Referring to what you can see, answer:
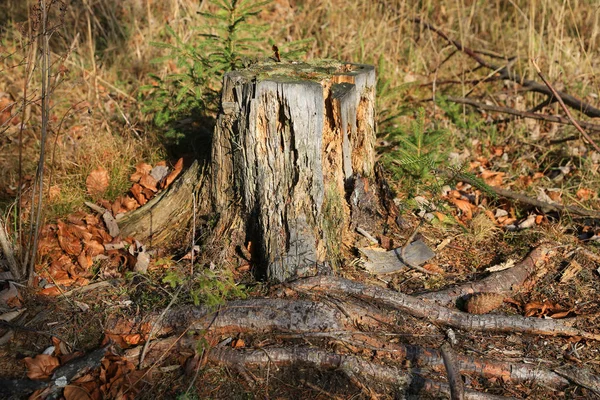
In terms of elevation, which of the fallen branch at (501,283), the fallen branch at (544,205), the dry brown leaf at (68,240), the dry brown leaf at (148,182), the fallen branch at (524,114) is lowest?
the fallen branch at (501,283)

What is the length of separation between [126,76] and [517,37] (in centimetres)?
395

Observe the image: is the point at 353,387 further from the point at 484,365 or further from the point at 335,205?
the point at 335,205

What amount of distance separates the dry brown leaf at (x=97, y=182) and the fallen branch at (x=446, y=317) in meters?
1.65

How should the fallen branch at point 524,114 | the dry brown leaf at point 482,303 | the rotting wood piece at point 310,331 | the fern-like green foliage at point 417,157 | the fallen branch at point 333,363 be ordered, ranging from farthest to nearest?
the fallen branch at point 524,114 → the fern-like green foliage at point 417,157 → the dry brown leaf at point 482,303 → the rotting wood piece at point 310,331 → the fallen branch at point 333,363

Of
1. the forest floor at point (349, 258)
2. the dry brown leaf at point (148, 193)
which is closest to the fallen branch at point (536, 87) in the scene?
the forest floor at point (349, 258)

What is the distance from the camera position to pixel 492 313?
10.9ft

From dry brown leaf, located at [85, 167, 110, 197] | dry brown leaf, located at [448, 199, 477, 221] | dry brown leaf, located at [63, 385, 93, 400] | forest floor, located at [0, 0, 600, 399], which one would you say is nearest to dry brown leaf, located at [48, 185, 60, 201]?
forest floor, located at [0, 0, 600, 399]

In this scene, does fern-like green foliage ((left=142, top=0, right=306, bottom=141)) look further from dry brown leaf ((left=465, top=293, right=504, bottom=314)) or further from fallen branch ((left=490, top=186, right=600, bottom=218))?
dry brown leaf ((left=465, top=293, right=504, bottom=314))

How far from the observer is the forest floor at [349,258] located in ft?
9.43

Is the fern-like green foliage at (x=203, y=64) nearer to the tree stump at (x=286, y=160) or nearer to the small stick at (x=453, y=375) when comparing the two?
the tree stump at (x=286, y=160)

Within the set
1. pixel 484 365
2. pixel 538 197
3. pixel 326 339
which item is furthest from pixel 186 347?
pixel 538 197

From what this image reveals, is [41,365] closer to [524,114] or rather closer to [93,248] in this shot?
[93,248]

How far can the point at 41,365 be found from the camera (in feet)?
9.19

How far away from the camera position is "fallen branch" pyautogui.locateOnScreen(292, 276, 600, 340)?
3.24m
